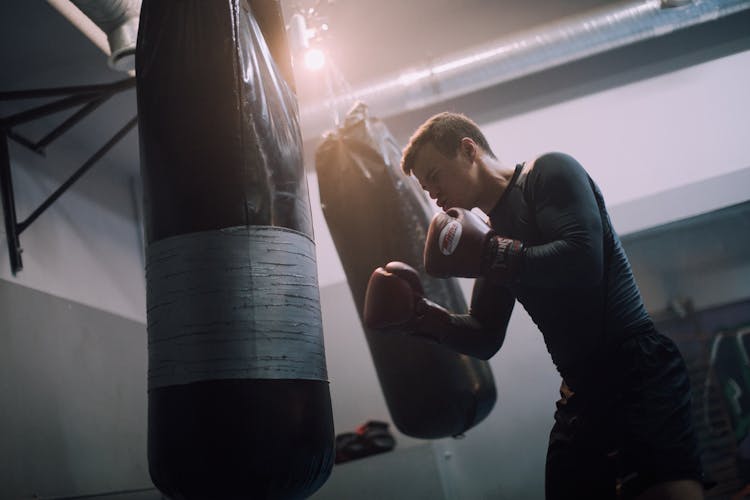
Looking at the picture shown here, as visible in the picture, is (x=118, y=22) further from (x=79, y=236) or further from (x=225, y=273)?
(x=225, y=273)

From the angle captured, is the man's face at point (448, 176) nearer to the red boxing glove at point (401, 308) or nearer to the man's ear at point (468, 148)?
the man's ear at point (468, 148)

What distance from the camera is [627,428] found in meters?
1.58

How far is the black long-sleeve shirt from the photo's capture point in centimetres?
160

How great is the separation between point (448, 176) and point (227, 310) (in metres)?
0.83

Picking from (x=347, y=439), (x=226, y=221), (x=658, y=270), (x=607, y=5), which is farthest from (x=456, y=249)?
(x=658, y=270)

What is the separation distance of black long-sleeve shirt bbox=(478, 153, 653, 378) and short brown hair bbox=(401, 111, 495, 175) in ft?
0.73

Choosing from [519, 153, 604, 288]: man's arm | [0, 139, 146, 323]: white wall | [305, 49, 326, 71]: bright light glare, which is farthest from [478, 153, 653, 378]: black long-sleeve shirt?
[0, 139, 146, 323]: white wall

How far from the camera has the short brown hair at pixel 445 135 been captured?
6.44 feet

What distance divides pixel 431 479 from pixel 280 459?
8.33 feet

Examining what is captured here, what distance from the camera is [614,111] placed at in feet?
15.6

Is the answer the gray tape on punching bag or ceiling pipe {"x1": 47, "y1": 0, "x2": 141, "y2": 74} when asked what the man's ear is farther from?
ceiling pipe {"x1": 47, "y1": 0, "x2": 141, "y2": 74}

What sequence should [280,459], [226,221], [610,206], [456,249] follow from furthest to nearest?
1. [610,206]
2. [456,249]
3. [226,221]
4. [280,459]

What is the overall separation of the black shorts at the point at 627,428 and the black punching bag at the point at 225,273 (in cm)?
65

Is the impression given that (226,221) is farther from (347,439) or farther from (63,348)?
(347,439)
